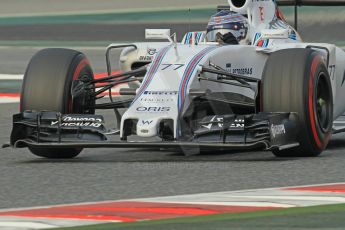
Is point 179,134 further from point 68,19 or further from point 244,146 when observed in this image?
point 68,19

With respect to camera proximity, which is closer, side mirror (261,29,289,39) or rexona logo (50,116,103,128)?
rexona logo (50,116,103,128)

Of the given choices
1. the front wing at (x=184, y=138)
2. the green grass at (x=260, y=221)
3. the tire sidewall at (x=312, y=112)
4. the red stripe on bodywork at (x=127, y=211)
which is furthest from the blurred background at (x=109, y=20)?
the green grass at (x=260, y=221)

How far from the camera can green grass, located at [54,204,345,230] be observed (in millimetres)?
6848

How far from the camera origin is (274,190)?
27.5 feet

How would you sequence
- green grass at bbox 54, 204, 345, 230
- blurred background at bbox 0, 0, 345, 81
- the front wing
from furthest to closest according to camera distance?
blurred background at bbox 0, 0, 345, 81
the front wing
green grass at bbox 54, 204, 345, 230

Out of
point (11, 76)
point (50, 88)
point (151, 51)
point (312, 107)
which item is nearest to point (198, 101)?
point (312, 107)

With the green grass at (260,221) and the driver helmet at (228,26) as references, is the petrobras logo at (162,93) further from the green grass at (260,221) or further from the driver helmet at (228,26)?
the green grass at (260,221)

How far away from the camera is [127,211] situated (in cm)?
746

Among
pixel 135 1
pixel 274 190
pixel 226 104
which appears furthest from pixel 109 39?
pixel 274 190

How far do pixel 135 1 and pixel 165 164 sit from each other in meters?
21.3

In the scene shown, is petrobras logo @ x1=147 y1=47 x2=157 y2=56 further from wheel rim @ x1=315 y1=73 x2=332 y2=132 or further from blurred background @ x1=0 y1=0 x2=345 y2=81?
blurred background @ x1=0 y1=0 x2=345 y2=81

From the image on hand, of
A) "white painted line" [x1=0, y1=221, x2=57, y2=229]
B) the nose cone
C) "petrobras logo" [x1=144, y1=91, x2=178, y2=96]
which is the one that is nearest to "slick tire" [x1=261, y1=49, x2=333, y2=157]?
"petrobras logo" [x1=144, y1=91, x2=178, y2=96]

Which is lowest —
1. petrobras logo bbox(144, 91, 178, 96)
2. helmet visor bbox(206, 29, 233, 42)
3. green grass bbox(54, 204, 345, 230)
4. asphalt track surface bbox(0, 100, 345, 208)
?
asphalt track surface bbox(0, 100, 345, 208)

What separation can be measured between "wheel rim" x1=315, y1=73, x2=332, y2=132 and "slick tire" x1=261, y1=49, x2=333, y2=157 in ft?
0.59
